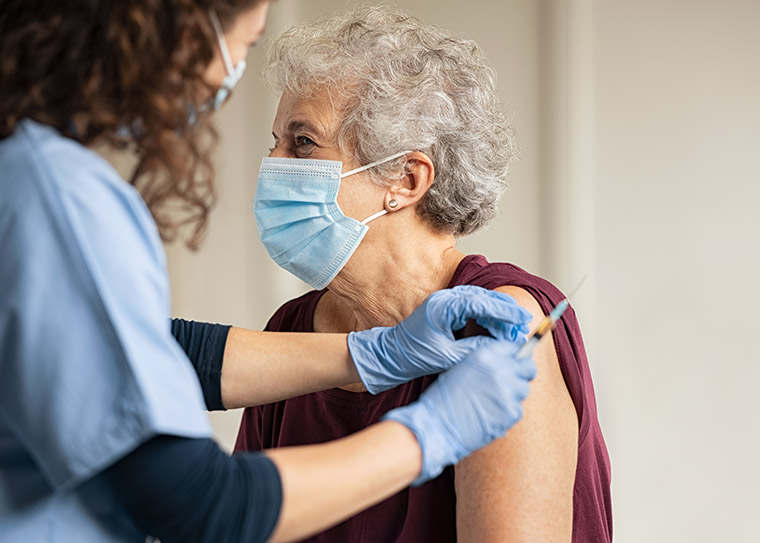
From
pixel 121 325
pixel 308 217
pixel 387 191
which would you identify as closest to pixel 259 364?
pixel 308 217

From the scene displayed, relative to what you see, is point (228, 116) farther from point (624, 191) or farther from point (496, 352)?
point (496, 352)

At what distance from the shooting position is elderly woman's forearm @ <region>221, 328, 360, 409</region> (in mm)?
1398

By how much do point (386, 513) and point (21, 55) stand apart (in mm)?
991

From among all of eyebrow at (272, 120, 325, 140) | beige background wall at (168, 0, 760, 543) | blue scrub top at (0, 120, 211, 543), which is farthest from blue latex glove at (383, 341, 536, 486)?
beige background wall at (168, 0, 760, 543)

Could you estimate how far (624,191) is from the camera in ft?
8.47

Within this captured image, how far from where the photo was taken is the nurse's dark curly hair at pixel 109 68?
0.85 meters

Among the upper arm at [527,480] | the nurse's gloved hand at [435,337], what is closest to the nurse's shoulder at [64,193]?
the nurse's gloved hand at [435,337]

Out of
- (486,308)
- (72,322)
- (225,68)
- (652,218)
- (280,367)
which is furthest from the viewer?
(652,218)

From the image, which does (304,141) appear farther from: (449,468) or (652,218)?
(652,218)

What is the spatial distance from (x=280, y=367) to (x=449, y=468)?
0.34 metres

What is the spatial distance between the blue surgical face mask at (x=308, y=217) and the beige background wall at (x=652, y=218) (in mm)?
1238

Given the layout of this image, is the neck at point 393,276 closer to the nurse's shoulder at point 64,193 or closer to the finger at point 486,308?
the finger at point 486,308

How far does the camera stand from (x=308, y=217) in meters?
1.57

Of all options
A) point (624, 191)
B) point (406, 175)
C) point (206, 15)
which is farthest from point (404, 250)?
point (624, 191)
